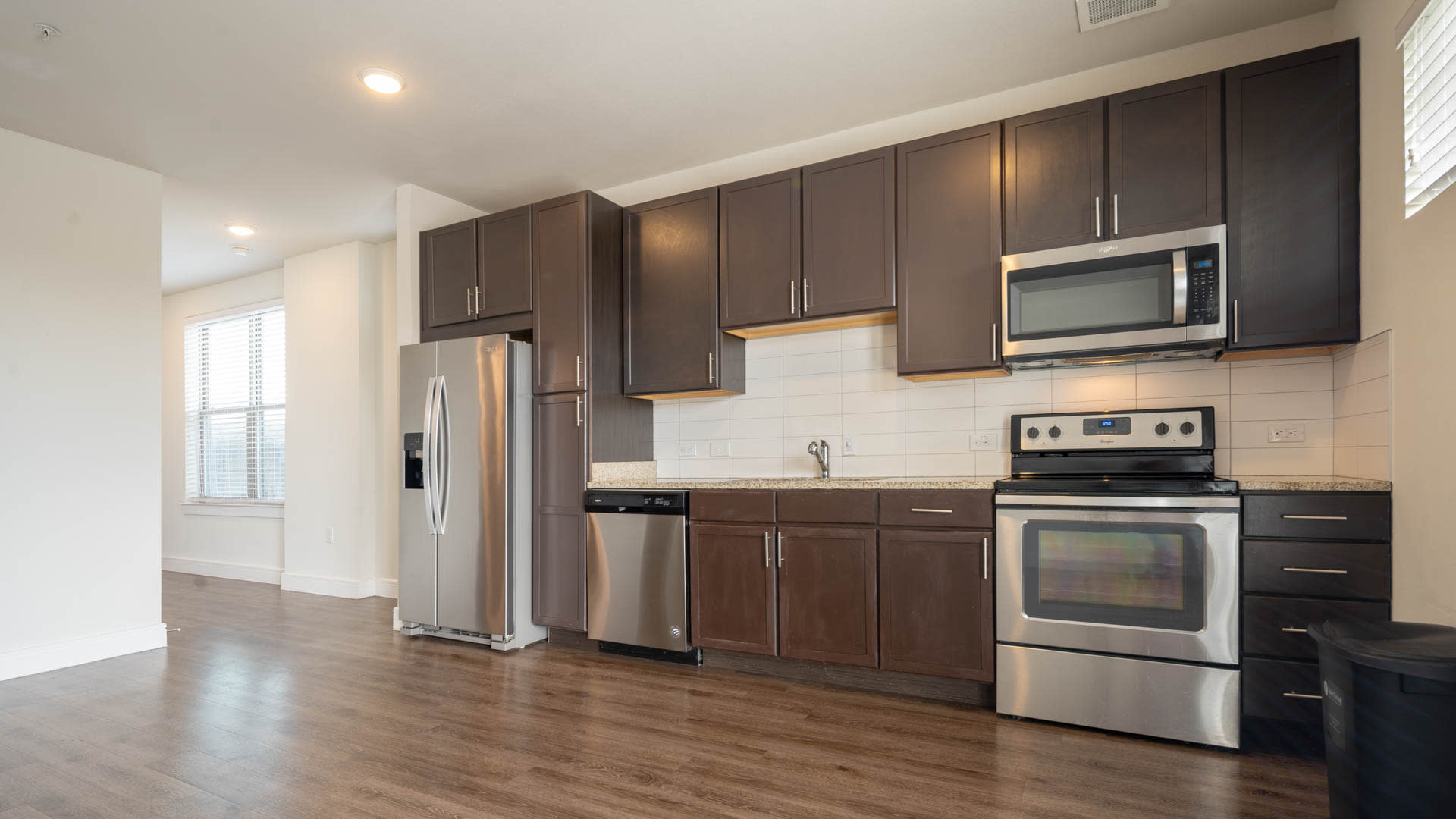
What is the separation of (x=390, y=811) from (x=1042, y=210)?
316cm

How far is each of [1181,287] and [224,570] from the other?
7600mm

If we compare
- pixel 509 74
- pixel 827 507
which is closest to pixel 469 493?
pixel 827 507

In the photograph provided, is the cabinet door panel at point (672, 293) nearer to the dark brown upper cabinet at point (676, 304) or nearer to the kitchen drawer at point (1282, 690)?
the dark brown upper cabinet at point (676, 304)

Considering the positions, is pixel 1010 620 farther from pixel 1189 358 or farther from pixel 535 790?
pixel 535 790

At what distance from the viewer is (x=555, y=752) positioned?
8.39 feet

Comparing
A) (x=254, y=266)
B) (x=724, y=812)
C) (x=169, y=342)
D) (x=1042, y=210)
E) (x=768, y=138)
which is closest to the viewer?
(x=724, y=812)

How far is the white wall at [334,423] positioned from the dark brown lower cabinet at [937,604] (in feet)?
13.7

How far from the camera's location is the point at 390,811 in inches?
84.4

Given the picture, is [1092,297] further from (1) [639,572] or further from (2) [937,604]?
(1) [639,572]

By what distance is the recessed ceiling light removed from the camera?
3.22m

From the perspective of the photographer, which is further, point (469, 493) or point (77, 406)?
point (469, 493)

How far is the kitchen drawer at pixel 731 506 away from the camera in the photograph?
11.1 feet

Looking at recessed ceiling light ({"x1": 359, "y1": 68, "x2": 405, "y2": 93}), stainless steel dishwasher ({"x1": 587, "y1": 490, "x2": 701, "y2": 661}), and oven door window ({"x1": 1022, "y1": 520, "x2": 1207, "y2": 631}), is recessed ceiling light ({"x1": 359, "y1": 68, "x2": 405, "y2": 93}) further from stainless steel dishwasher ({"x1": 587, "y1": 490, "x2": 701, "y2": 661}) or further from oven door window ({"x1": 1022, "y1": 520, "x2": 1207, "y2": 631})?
oven door window ({"x1": 1022, "y1": 520, "x2": 1207, "y2": 631})

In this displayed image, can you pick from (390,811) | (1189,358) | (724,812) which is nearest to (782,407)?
(1189,358)
